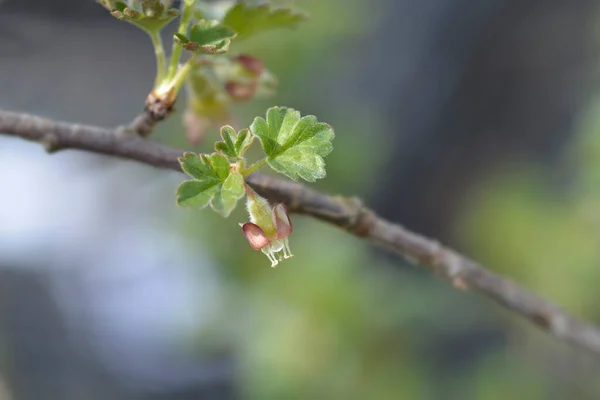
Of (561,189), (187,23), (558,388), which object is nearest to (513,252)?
(561,189)

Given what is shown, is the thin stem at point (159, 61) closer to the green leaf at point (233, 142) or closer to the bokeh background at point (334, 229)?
the green leaf at point (233, 142)

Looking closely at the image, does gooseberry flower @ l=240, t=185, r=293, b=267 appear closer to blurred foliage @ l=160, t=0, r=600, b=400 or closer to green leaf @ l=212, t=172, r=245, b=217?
green leaf @ l=212, t=172, r=245, b=217

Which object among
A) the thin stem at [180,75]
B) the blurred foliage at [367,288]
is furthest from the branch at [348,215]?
the blurred foliage at [367,288]

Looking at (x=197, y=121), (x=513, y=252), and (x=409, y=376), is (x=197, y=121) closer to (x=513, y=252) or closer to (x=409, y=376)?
(x=409, y=376)

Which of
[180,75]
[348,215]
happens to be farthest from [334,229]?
[180,75]

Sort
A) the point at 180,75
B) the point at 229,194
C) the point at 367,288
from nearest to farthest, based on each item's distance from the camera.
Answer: the point at 229,194 < the point at 180,75 < the point at 367,288

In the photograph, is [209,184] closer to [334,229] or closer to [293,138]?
[293,138]
